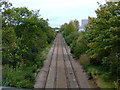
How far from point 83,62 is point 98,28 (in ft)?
16.0

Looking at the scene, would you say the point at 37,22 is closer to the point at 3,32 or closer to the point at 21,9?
the point at 21,9

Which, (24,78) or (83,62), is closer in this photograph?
(24,78)

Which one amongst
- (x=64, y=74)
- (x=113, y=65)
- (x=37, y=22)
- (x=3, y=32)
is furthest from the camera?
(x=37, y=22)

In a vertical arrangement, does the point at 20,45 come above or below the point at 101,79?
above

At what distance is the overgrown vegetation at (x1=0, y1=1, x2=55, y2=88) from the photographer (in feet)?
28.8

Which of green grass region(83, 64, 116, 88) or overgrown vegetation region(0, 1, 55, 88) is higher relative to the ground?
overgrown vegetation region(0, 1, 55, 88)

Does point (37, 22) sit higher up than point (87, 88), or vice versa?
point (37, 22)

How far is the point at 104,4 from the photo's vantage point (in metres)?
11.9

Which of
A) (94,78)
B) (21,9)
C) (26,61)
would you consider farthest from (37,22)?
(94,78)

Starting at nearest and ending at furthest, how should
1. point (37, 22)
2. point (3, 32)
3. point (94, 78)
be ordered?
point (3, 32) < point (94, 78) < point (37, 22)

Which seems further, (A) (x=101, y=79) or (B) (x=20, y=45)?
(B) (x=20, y=45)

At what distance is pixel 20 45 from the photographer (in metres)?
12.1

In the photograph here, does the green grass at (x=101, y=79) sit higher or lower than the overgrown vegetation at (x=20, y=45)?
lower

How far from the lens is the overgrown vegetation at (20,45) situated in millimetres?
8793
